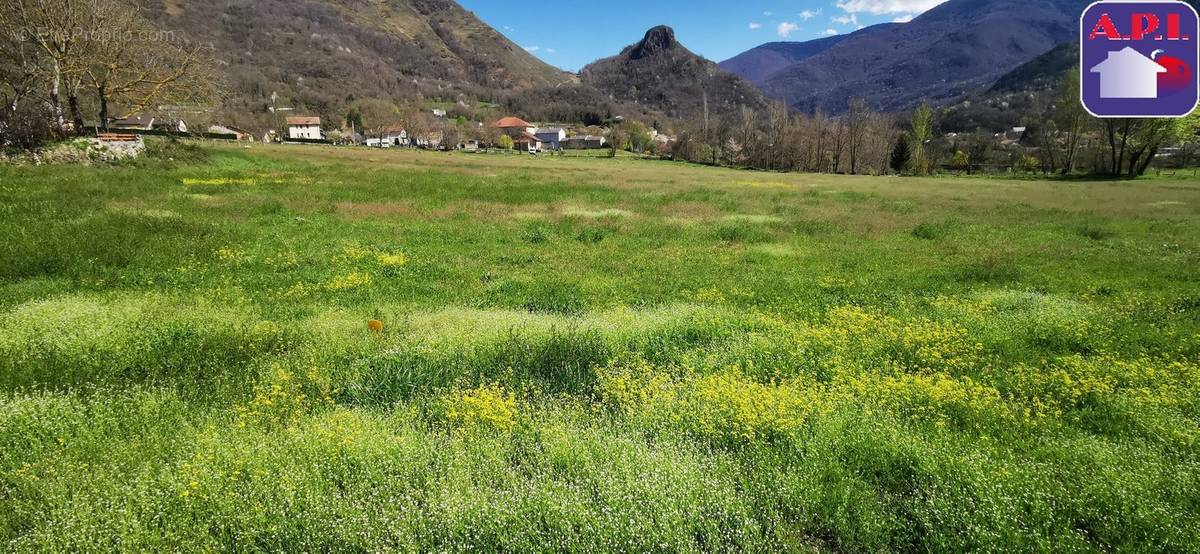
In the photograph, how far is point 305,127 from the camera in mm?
168250

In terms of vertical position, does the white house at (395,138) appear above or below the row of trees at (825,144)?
above

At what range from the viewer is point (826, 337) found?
9.59m

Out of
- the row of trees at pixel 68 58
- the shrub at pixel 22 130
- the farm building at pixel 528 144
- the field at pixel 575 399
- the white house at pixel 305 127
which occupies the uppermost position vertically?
the white house at pixel 305 127

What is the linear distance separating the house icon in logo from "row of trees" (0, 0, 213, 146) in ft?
179

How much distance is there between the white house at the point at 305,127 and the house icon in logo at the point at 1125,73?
181 meters

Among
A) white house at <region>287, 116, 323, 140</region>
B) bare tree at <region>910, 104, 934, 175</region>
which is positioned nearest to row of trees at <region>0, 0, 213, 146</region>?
bare tree at <region>910, 104, 934, 175</region>

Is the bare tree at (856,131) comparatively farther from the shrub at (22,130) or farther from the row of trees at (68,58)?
the shrub at (22,130)

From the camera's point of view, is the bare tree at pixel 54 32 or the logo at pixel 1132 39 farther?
the bare tree at pixel 54 32

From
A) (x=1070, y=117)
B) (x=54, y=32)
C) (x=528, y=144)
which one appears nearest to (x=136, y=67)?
(x=54, y=32)

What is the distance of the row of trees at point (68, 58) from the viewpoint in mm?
30547

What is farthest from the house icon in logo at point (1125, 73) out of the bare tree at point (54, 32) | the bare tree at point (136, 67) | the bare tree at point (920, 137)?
the bare tree at point (920, 137)

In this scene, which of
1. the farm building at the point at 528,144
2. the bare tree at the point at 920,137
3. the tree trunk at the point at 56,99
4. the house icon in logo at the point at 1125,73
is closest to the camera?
the house icon in logo at the point at 1125,73

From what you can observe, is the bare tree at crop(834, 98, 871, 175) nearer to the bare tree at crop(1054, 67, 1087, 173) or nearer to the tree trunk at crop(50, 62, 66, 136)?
the bare tree at crop(1054, 67, 1087, 173)

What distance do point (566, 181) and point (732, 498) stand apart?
40.1 metres
